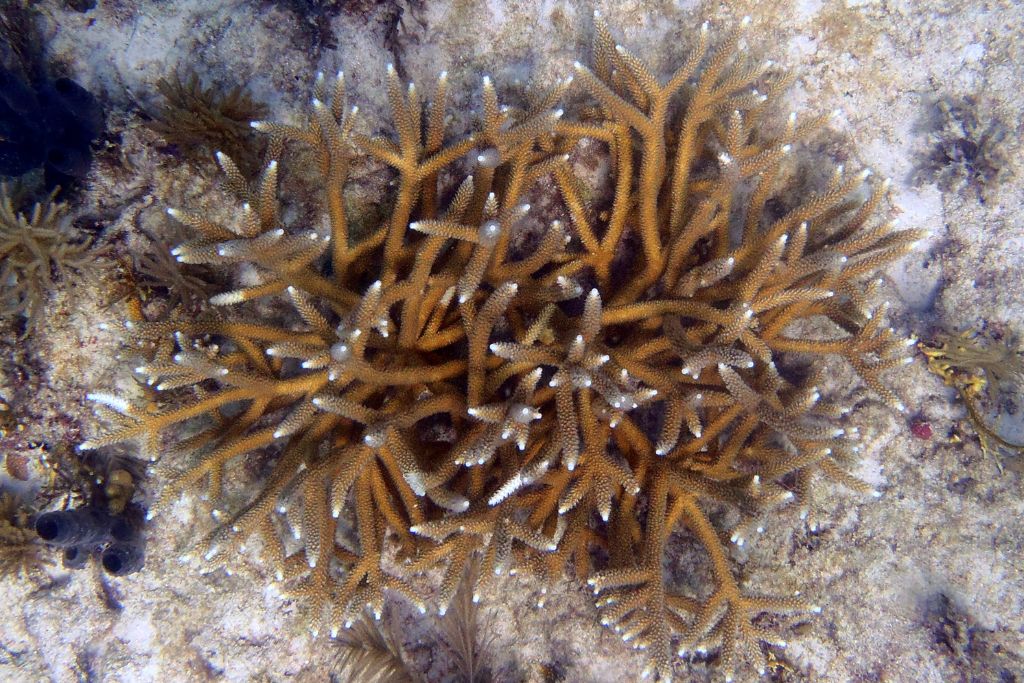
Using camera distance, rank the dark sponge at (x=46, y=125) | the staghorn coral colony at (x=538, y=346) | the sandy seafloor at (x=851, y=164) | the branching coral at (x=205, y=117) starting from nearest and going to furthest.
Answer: the staghorn coral colony at (x=538, y=346) < the dark sponge at (x=46, y=125) < the branching coral at (x=205, y=117) < the sandy seafloor at (x=851, y=164)

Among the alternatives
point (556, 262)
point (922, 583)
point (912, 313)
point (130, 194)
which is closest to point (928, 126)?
point (912, 313)

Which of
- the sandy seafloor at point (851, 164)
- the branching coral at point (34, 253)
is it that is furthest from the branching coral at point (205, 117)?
the branching coral at point (34, 253)

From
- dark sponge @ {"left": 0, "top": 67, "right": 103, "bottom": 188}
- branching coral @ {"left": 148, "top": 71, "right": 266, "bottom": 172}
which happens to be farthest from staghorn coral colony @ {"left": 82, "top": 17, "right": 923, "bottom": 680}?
dark sponge @ {"left": 0, "top": 67, "right": 103, "bottom": 188}

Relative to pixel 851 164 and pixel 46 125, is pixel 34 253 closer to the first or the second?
pixel 46 125

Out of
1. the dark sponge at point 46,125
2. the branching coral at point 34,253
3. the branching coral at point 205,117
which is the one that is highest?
the branching coral at point 205,117

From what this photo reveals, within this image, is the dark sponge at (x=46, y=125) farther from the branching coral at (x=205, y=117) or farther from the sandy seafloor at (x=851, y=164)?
the branching coral at (x=205, y=117)

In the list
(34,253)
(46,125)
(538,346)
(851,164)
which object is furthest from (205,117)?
(851,164)
